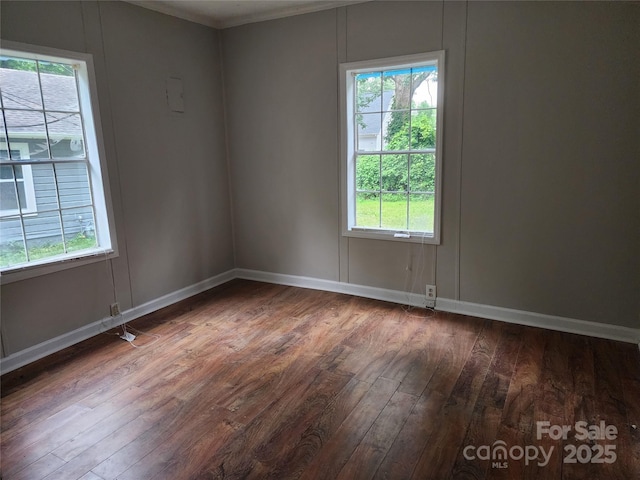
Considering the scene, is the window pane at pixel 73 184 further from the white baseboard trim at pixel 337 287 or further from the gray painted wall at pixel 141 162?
the white baseboard trim at pixel 337 287

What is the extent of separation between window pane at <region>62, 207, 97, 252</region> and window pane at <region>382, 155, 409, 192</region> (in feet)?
8.43

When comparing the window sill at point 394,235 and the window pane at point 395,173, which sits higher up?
the window pane at point 395,173

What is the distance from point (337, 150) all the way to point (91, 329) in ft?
8.80

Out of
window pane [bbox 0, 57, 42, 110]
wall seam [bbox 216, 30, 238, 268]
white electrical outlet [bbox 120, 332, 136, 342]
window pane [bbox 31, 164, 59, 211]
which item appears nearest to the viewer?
window pane [bbox 0, 57, 42, 110]

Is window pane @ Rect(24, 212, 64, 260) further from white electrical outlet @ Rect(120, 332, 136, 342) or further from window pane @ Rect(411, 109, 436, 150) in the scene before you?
window pane @ Rect(411, 109, 436, 150)

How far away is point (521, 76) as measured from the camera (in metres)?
Answer: 3.14

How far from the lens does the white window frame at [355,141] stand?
3461 mm

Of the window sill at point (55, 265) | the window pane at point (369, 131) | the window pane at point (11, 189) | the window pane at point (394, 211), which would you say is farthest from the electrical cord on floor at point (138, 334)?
the window pane at point (369, 131)

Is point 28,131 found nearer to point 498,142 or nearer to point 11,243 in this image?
point 11,243

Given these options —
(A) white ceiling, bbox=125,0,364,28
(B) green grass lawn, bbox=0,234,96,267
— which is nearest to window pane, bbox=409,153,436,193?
(A) white ceiling, bbox=125,0,364,28

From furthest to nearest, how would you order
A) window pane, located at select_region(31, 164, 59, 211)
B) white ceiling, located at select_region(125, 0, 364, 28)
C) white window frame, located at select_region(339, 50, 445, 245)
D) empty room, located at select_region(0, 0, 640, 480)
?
1. white ceiling, located at select_region(125, 0, 364, 28)
2. white window frame, located at select_region(339, 50, 445, 245)
3. window pane, located at select_region(31, 164, 59, 211)
4. empty room, located at select_region(0, 0, 640, 480)

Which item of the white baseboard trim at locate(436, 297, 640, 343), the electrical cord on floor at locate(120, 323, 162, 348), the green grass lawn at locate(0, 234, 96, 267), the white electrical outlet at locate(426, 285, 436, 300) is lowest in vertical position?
the electrical cord on floor at locate(120, 323, 162, 348)

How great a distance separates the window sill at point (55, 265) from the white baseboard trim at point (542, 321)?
9.66 ft

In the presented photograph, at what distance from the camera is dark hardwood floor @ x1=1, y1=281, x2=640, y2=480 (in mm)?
1962
